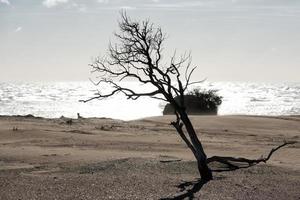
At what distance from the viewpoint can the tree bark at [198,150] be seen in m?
11.8

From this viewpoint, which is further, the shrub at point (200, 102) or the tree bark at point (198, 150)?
the shrub at point (200, 102)

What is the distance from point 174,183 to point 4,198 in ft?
11.8

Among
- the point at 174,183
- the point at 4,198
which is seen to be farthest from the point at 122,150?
the point at 4,198

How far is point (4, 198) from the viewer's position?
10.1 meters

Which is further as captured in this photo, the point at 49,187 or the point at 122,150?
the point at 122,150

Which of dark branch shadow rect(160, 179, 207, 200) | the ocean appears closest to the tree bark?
dark branch shadow rect(160, 179, 207, 200)

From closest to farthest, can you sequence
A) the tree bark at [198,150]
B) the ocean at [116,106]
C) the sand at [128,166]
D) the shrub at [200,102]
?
the sand at [128,166], the tree bark at [198,150], the shrub at [200,102], the ocean at [116,106]

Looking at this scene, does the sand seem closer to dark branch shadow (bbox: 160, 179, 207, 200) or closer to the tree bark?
dark branch shadow (bbox: 160, 179, 207, 200)

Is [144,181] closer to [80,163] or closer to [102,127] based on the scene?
[80,163]

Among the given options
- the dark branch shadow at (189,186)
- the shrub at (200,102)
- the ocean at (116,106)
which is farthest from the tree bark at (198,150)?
the shrub at (200,102)

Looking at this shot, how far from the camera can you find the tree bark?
38.8 ft

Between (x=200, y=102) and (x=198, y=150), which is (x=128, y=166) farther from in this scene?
(x=200, y=102)

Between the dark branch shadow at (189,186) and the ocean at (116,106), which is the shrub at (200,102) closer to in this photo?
the ocean at (116,106)

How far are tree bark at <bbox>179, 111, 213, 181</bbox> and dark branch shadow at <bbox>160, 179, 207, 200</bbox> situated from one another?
0.21 meters
